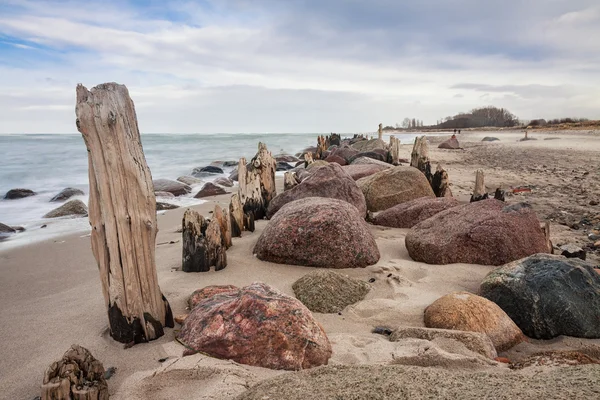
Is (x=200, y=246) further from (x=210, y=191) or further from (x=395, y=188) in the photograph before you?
(x=210, y=191)

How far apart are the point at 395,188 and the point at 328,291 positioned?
494 centimetres

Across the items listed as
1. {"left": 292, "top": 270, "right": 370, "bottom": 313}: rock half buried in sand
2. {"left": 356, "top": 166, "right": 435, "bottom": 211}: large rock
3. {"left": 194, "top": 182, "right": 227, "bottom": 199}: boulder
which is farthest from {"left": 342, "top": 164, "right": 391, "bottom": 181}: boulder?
{"left": 292, "top": 270, "right": 370, "bottom": 313}: rock half buried in sand

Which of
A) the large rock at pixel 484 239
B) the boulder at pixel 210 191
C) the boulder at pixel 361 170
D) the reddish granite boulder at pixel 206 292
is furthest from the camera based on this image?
the boulder at pixel 210 191

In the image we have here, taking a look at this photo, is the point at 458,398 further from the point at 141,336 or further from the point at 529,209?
the point at 529,209

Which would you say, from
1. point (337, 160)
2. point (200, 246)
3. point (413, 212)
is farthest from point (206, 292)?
point (337, 160)

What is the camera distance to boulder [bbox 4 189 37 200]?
41.3 feet

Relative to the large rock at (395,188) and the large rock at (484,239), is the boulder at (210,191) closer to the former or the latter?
the large rock at (395,188)

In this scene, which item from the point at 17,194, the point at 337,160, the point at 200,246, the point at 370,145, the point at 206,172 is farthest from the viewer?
the point at 370,145

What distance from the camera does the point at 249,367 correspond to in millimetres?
2740

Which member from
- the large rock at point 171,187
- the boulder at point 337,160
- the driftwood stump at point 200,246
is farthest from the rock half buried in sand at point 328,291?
the boulder at point 337,160

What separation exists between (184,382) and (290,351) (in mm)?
692

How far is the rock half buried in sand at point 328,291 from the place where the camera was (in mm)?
3875

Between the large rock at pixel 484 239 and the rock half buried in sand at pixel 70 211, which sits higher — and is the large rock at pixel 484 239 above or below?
above

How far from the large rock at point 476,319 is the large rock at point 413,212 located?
3508mm
